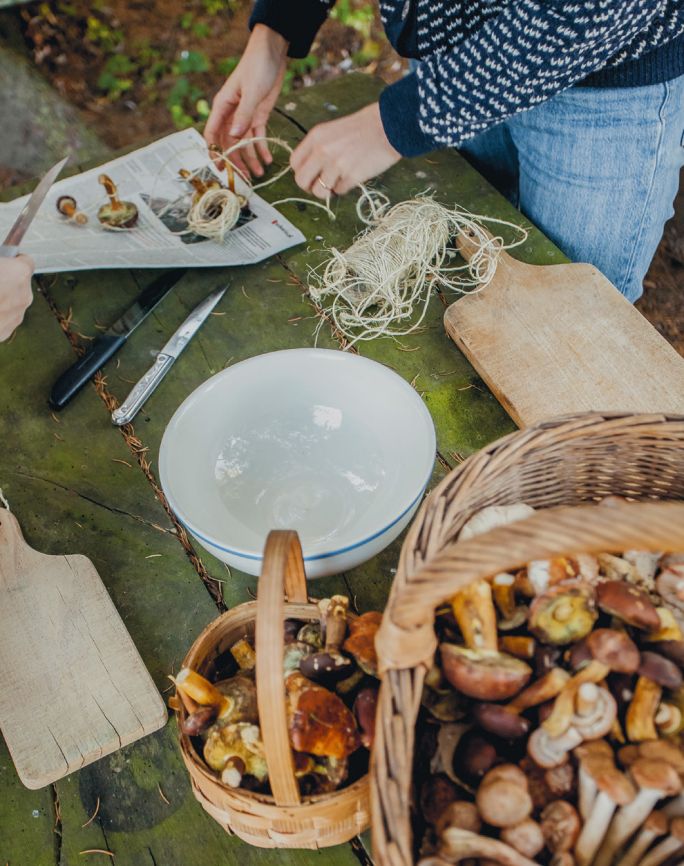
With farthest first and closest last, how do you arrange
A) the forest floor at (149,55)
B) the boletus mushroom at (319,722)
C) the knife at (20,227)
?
the forest floor at (149,55)
the knife at (20,227)
the boletus mushroom at (319,722)

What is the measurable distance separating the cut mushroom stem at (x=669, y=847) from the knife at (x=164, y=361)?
0.84 m

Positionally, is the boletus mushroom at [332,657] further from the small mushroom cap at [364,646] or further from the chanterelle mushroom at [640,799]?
the chanterelle mushroom at [640,799]

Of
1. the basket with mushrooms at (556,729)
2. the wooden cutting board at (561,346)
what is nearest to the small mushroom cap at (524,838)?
the basket with mushrooms at (556,729)

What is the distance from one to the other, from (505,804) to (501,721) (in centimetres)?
6

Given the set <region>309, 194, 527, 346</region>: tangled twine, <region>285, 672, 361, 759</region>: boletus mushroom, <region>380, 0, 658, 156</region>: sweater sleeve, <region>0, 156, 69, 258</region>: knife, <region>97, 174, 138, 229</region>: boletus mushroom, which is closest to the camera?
<region>285, 672, 361, 759</region>: boletus mushroom

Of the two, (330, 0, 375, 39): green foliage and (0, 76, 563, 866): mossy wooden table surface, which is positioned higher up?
(330, 0, 375, 39): green foliage

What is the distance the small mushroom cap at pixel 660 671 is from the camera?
0.56m

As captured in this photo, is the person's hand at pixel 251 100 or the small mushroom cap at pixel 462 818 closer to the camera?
the small mushroom cap at pixel 462 818

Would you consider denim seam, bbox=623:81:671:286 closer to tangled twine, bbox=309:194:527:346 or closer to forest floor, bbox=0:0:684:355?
tangled twine, bbox=309:194:527:346

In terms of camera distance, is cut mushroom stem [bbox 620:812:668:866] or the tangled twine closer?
cut mushroom stem [bbox 620:812:668:866]

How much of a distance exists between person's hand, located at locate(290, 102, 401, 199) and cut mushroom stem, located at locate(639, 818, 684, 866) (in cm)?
101

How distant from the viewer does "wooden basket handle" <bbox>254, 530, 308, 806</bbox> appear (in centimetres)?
50

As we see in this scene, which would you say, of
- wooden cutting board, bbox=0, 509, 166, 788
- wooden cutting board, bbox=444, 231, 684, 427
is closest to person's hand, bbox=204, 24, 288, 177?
wooden cutting board, bbox=444, 231, 684, 427

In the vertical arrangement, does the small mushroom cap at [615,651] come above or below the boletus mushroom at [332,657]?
above
